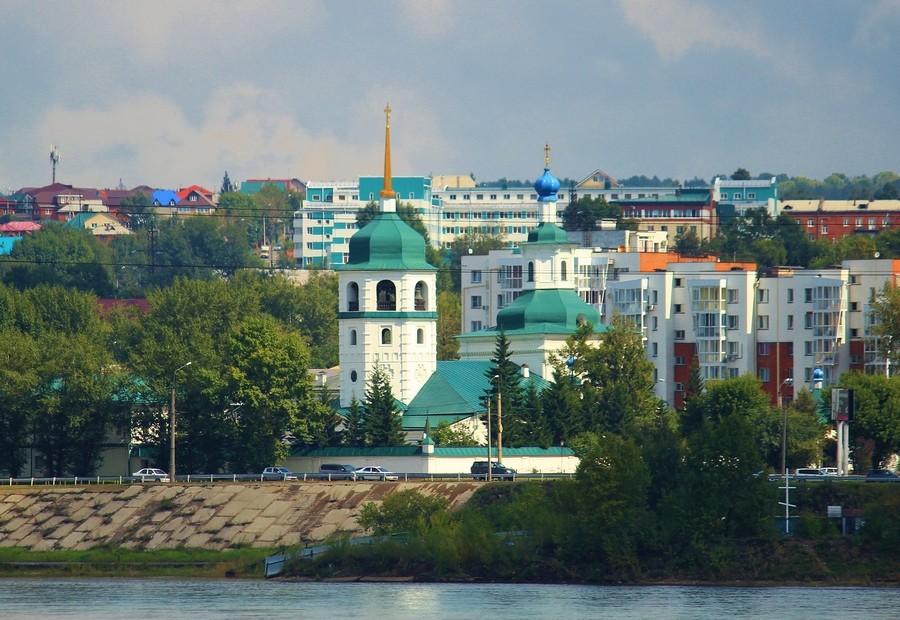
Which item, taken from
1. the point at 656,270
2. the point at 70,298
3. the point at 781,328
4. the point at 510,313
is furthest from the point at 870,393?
the point at 70,298

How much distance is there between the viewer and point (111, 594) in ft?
257

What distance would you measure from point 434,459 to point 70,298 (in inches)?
1728

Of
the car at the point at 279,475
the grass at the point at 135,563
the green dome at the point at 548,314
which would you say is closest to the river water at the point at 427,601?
the grass at the point at 135,563

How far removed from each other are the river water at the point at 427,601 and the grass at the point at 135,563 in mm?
2811

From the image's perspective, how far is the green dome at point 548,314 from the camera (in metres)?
107

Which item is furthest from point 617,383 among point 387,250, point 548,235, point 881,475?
point 881,475

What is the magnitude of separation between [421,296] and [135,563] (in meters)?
21.0

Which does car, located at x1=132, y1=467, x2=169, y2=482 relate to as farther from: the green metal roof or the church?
the green metal roof

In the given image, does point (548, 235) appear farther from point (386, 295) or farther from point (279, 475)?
point (279, 475)

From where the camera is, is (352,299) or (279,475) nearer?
(279,475)

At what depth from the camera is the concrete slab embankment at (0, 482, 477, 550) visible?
8606 cm

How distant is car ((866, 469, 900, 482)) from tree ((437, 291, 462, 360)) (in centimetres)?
4976

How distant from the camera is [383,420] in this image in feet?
313

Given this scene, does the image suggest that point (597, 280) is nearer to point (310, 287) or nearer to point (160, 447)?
point (310, 287)
